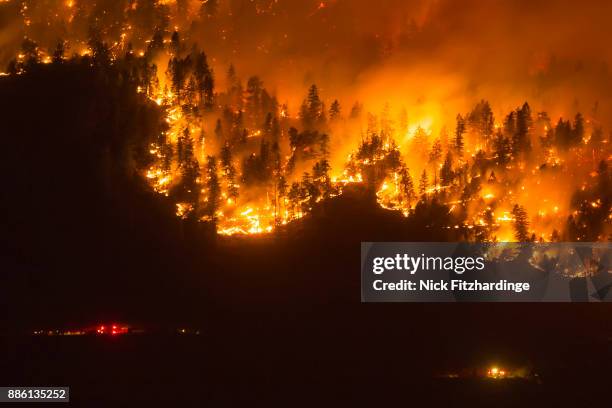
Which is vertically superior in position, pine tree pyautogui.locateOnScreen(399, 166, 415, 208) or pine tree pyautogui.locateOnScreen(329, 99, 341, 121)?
pine tree pyautogui.locateOnScreen(329, 99, 341, 121)

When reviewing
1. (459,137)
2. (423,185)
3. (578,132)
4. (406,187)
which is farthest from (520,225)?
(578,132)

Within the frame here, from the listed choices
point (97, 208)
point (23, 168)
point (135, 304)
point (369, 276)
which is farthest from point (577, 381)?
point (23, 168)

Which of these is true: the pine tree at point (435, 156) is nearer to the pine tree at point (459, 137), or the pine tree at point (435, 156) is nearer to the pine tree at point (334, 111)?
the pine tree at point (459, 137)

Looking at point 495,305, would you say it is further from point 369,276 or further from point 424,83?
point 424,83

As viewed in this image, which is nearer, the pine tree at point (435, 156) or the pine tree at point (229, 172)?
the pine tree at point (229, 172)

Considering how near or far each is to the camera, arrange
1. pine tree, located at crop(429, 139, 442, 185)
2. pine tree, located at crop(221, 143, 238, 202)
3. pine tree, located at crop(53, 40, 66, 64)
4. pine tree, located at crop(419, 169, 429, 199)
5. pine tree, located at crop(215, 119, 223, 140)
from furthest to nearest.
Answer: pine tree, located at crop(429, 139, 442, 185), pine tree, located at crop(215, 119, 223, 140), pine tree, located at crop(419, 169, 429, 199), pine tree, located at crop(53, 40, 66, 64), pine tree, located at crop(221, 143, 238, 202)

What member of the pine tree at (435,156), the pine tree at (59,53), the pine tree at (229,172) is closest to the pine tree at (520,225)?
the pine tree at (435,156)

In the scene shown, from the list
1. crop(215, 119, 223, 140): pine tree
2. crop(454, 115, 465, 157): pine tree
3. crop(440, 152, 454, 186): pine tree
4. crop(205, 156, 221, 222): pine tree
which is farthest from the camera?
crop(454, 115, 465, 157): pine tree

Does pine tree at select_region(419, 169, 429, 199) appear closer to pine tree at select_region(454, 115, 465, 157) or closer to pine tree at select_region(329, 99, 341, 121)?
pine tree at select_region(454, 115, 465, 157)

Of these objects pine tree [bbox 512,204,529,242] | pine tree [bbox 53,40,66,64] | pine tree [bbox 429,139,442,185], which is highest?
pine tree [bbox 53,40,66,64]

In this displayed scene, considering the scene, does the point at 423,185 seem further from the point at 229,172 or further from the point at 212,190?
the point at 212,190

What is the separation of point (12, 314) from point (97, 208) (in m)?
10.0

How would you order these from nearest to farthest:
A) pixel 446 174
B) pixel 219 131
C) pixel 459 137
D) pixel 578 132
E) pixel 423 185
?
pixel 423 185 → pixel 446 174 → pixel 219 131 → pixel 459 137 → pixel 578 132

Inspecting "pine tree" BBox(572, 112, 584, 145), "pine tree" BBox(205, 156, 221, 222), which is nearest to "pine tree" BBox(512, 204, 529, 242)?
"pine tree" BBox(572, 112, 584, 145)
